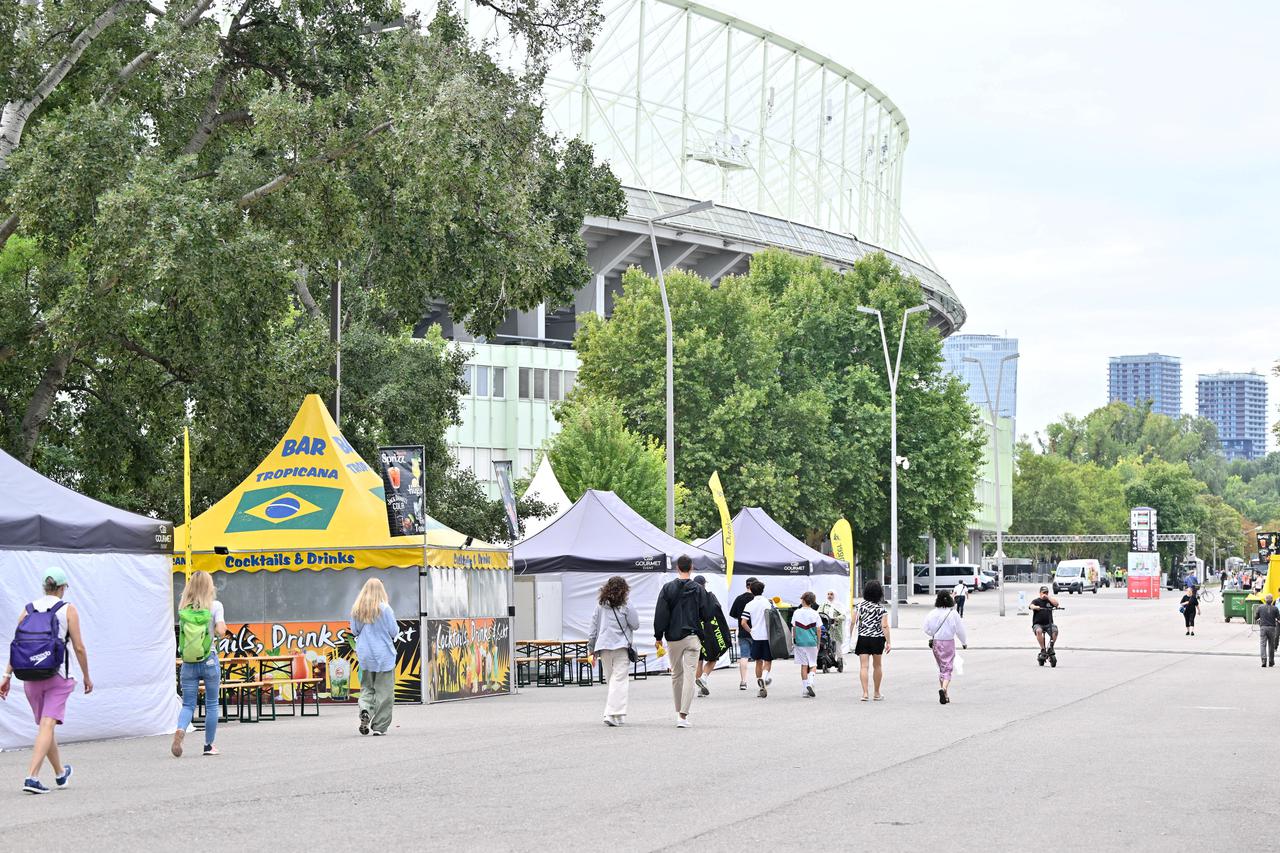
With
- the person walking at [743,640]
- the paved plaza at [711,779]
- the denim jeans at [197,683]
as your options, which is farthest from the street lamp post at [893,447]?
the denim jeans at [197,683]

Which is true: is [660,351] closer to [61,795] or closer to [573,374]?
[573,374]

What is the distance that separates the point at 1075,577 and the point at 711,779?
10403 cm

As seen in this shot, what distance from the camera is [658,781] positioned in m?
12.2

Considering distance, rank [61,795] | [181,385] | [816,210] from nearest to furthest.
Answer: [61,795] < [181,385] < [816,210]

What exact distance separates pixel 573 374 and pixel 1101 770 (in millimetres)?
67388

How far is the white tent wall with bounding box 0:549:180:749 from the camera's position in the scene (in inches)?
611

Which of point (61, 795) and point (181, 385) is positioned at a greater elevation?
point (181, 385)

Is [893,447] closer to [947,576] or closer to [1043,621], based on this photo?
[1043,621]

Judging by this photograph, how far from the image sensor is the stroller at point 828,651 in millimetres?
29422

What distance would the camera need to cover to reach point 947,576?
111312 millimetres

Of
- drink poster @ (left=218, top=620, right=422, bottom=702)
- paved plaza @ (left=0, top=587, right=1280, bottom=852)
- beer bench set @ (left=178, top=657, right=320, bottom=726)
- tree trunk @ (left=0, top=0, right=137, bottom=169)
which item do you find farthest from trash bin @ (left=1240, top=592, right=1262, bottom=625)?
tree trunk @ (left=0, top=0, right=137, bottom=169)

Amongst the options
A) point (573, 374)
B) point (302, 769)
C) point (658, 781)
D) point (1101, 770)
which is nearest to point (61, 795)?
point (302, 769)

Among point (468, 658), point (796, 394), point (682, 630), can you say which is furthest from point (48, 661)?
point (796, 394)

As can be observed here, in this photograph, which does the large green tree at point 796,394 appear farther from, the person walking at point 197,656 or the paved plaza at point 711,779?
the person walking at point 197,656
